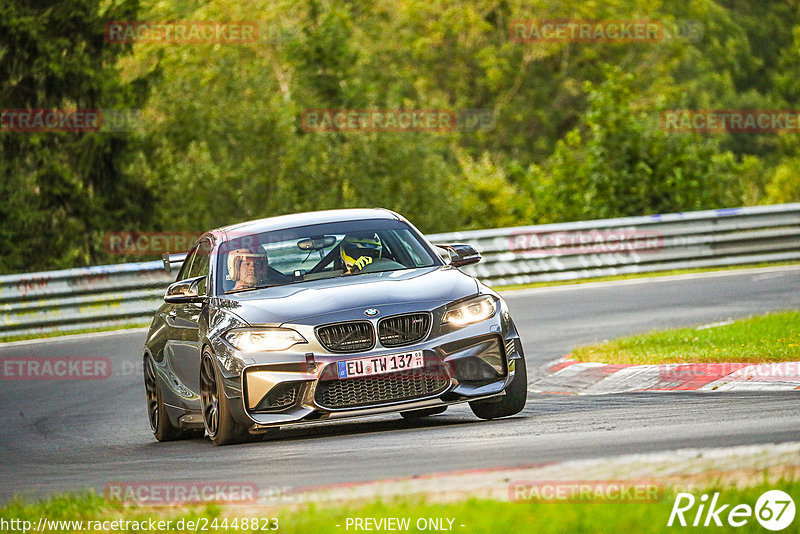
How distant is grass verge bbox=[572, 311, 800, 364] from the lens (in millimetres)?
12219

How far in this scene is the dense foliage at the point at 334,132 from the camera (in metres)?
31.3

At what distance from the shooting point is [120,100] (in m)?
34.5

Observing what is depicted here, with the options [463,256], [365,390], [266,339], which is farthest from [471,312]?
[266,339]

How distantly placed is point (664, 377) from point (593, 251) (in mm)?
11884

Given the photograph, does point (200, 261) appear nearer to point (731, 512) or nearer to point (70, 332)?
point (731, 512)

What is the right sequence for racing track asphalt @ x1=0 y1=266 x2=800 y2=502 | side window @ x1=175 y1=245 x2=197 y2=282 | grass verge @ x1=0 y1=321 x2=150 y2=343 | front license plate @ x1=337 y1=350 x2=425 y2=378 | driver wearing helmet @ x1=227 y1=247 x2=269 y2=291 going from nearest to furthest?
racing track asphalt @ x1=0 y1=266 x2=800 y2=502 < front license plate @ x1=337 y1=350 x2=425 y2=378 < driver wearing helmet @ x1=227 y1=247 x2=269 y2=291 < side window @ x1=175 y1=245 x2=197 y2=282 < grass verge @ x1=0 y1=321 x2=150 y2=343

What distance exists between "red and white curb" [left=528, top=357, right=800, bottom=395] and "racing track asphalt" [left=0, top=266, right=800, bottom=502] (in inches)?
15.7

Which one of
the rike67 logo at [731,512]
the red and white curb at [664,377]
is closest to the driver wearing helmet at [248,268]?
the red and white curb at [664,377]

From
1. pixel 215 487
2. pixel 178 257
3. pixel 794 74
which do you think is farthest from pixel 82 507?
pixel 794 74

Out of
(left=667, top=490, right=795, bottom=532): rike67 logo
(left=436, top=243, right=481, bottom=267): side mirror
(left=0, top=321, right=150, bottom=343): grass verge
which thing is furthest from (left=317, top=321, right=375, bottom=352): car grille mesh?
(left=0, top=321, right=150, bottom=343): grass verge

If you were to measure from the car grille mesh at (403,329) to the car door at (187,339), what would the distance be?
A: 1588mm

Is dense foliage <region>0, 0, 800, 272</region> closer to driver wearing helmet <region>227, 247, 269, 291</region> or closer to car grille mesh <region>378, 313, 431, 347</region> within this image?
driver wearing helmet <region>227, 247, 269, 291</region>

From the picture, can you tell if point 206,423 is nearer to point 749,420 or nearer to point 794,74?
point 749,420

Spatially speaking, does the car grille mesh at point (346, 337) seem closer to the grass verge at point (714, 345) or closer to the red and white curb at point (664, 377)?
the red and white curb at point (664, 377)
